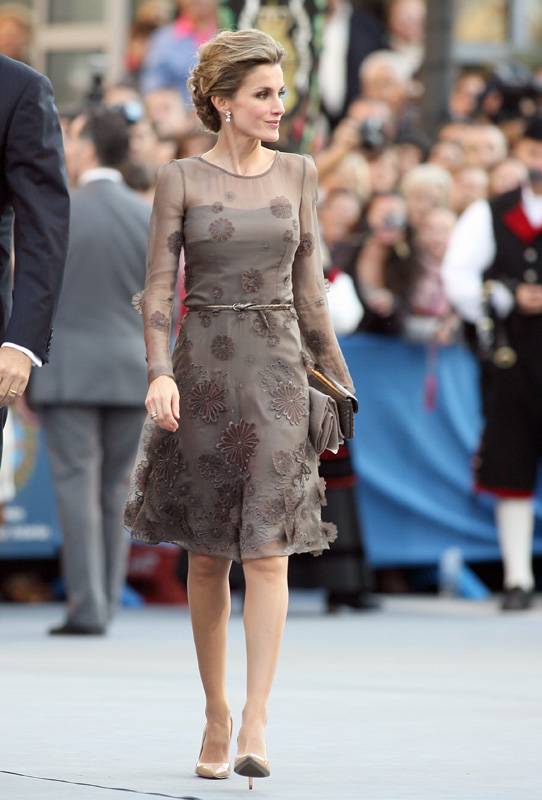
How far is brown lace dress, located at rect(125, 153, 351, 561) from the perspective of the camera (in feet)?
14.4

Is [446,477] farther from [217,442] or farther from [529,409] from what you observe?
[217,442]

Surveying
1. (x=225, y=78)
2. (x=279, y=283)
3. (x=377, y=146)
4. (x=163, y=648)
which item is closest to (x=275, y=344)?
(x=279, y=283)

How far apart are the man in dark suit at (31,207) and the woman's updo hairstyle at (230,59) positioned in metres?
0.52

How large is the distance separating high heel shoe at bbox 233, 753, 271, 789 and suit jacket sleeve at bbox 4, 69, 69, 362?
1.04m

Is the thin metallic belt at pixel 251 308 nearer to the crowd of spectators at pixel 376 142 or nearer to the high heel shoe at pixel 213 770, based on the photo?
the high heel shoe at pixel 213 770

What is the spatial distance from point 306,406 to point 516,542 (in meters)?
4.87

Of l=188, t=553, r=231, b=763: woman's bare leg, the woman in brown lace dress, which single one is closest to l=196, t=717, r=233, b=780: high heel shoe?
the woman in brown lace dress

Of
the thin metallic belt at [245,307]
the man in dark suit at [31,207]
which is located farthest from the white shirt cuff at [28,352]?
the thin metallic belt at [245,307]

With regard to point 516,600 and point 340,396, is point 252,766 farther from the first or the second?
point 516,600

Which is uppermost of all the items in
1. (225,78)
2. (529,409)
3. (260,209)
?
(225,78)

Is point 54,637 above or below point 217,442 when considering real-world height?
below

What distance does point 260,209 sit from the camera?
175 inches

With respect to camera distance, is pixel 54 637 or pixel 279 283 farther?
pixel 54 637

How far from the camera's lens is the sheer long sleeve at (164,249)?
443cm
